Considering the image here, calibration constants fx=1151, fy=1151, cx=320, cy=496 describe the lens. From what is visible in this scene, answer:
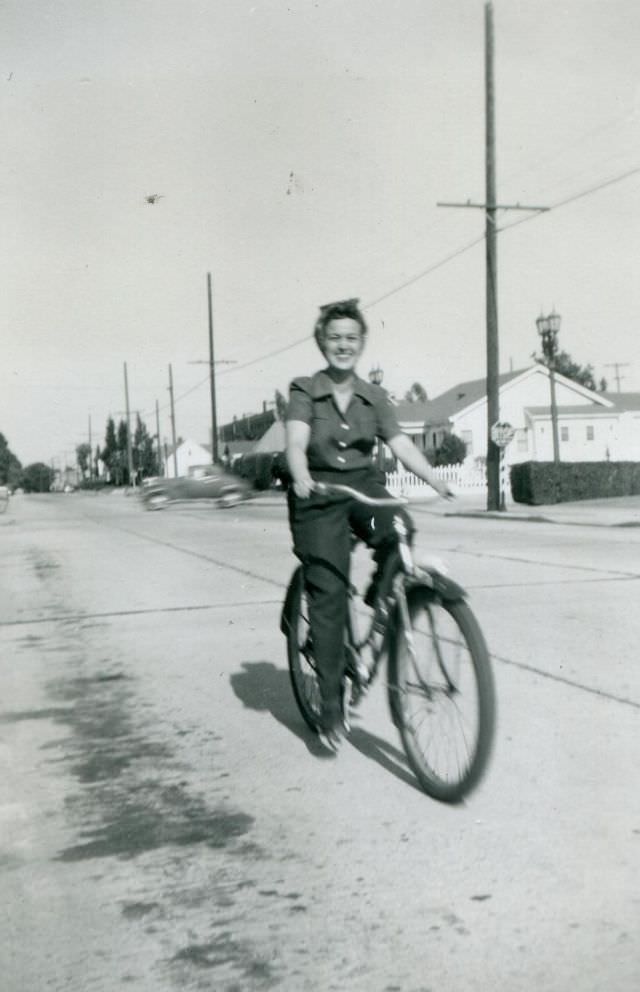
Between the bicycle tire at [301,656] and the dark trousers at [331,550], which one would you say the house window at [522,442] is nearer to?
the bicycle tire at [301,656]

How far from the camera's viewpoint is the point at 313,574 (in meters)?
4.42

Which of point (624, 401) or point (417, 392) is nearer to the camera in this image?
point (624, 401)

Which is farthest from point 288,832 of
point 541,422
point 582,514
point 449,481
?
point 541,422

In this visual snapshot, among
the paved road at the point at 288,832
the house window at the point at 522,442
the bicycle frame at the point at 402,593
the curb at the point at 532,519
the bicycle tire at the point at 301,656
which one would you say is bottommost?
the paved road at the point at 288,832

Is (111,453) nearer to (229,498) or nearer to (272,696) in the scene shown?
(229,498)

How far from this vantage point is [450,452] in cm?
5441

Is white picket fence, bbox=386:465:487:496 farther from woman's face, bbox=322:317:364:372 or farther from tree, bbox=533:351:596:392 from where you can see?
tree, bbox=533:351:596:392

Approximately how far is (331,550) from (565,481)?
26840mm

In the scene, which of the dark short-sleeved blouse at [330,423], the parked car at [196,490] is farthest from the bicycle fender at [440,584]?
the parked car at [196,490]

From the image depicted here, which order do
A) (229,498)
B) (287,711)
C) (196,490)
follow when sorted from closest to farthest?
(287,711) → (196,490) → (229,498)

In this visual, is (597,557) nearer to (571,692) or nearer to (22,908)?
(571,692)

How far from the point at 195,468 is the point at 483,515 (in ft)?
39.2

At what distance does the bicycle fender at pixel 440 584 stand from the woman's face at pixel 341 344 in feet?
3.06

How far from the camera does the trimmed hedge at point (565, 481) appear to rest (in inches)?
1174
